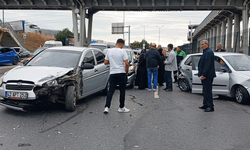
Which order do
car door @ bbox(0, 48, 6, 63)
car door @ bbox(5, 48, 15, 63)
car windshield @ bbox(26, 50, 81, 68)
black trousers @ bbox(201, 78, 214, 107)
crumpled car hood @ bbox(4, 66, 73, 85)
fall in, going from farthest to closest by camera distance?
1. car door @ bbox(5, 48, 15, 63)
2. car door @ bbox(0, 48, 6, 63)
3. car windshield @ bbox(26, 50, 81, 68)
4. black trousers @ bbox(201, 78, 214, 107)
5. crumpled car hood @ bbox(4, 66, 73, 85)

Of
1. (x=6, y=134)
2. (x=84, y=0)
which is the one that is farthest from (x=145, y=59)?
(x=84, y=0)

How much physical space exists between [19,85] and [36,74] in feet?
1.57

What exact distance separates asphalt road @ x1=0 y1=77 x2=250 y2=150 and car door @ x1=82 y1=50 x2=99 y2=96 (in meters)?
0.45

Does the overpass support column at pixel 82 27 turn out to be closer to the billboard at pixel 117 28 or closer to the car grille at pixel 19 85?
the billboard at pixel 117 28

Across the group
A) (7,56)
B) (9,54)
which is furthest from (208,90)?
(9,54)

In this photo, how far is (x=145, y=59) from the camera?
419 inches

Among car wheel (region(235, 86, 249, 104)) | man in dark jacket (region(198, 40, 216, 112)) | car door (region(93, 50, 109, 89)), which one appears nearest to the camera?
man in dark jacket (region(198, 40, 216, 112))

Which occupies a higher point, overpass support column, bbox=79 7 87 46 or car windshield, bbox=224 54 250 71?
overpass support column, bbox=79 7 87 46

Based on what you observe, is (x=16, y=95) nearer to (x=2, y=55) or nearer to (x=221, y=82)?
(x=221, y=82)

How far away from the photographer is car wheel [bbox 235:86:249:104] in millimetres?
7594

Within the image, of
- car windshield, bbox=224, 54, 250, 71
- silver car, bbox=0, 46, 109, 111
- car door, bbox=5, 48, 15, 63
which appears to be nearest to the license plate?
silver car, bbox=0, 46, 109, 111

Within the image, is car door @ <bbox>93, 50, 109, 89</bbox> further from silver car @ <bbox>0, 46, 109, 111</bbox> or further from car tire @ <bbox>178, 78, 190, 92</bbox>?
car tire @ <bbox>178, 78, 190, 92</bbox>

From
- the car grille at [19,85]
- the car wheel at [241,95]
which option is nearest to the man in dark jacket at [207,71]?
the car wheel at [241,95]

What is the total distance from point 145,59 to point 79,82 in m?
4.38
